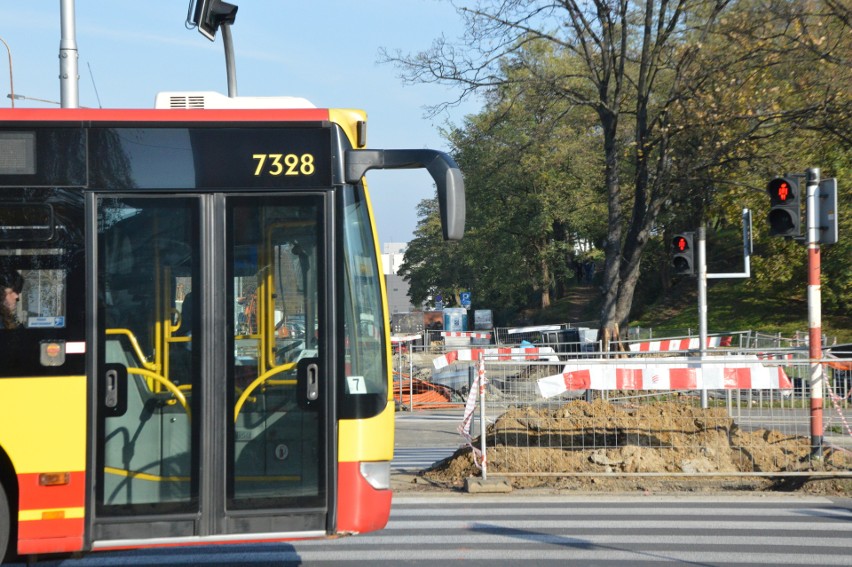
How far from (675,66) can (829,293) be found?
62.8 ft

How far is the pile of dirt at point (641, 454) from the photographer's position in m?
11.3

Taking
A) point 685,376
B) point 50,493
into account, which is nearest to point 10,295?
point 50,493

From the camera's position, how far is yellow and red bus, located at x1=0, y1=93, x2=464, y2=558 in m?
6.40

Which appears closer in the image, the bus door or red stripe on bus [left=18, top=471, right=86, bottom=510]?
red stripe on bus [left=18, top=471, right=86, bottom=510]

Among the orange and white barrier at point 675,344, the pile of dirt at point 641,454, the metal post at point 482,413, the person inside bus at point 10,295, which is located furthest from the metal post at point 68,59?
the orange and white barrier at point 675,344

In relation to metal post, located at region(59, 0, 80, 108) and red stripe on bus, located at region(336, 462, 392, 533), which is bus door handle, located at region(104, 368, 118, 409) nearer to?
red stripe on bus, located at region(336, 462, 392, 533)

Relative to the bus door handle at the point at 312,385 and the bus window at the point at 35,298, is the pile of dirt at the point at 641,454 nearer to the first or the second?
the bus door handle at the point at 312,385

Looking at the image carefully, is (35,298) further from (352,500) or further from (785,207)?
(785,207)

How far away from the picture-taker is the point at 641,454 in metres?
11.5

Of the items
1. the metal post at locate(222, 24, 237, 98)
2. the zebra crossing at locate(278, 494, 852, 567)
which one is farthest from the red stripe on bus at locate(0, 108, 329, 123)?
the metal post at locate(222, 24, 237, 98)

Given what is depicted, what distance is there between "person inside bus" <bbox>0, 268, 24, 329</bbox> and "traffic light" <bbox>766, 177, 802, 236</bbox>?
29.8 feet

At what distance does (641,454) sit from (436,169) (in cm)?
612

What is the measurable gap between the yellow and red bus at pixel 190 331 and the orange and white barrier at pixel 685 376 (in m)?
5.35

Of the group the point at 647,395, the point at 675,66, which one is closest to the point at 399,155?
the point at 647,395
